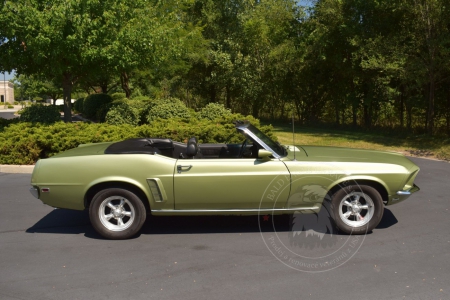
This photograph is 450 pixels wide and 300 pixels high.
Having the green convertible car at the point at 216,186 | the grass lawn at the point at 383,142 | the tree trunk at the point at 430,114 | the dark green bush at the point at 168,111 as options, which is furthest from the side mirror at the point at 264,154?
the tree trunk at the point at 430,114

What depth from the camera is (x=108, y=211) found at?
5.89m

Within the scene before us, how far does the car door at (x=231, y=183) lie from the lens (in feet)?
18.7

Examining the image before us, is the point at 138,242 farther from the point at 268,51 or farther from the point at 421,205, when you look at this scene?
the point at 268,51

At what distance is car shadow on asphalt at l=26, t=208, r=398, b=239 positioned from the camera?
6.22 metres

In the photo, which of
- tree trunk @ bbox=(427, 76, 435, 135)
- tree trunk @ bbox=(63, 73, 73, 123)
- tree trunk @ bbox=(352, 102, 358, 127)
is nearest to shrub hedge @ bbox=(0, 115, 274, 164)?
tree trunk @ bbox=(63, 73, 73, 123)

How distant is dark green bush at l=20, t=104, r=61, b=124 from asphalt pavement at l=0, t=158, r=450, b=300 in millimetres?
8232

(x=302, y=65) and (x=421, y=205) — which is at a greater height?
(x=302, y=65)

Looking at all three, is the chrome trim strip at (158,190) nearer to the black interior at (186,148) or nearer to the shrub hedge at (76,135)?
the black interior at (186,148)

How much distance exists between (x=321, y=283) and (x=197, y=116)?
437 inches

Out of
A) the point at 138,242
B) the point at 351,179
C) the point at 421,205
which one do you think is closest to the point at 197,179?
the point at 138,242

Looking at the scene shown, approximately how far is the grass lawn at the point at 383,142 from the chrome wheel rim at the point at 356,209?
24.6 ft

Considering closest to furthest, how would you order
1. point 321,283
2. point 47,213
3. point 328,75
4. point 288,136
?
point 321,283 < point 47,213 < point 288,136 < point 328,75

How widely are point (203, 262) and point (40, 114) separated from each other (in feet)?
37.4

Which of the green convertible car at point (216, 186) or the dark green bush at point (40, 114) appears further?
the dark green bush at point (40, 114)
